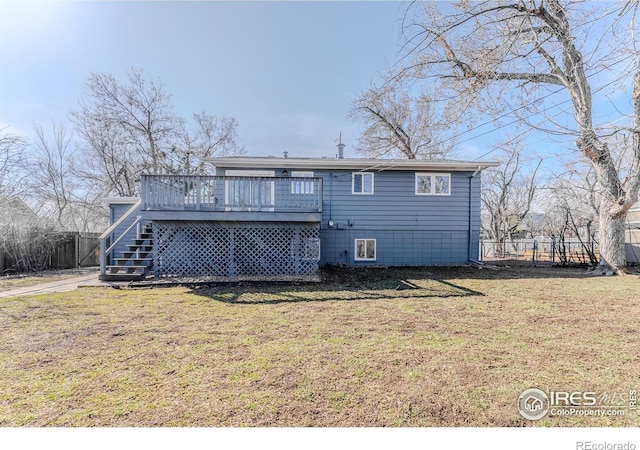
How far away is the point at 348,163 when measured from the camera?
10102 mm

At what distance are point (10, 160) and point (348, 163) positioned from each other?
11.7 m

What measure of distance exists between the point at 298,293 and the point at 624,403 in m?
4.95

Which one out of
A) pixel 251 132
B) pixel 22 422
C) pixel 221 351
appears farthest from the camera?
pixel 251 132

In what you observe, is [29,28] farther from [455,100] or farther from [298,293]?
[455,100]

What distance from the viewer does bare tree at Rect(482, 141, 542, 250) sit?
20.7 meters

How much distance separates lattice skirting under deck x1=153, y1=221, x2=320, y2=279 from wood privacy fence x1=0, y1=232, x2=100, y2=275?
6895 mm

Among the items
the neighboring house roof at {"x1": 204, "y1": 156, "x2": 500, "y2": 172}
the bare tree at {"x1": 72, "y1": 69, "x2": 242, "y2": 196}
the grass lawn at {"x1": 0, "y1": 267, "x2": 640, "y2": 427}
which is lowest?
the grass lawn at {"x1": 0, "y1": 267, "x2": 640, "y2": 427}

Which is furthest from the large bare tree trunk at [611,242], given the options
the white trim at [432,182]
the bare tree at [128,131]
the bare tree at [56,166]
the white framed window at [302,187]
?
the bare tree at [56,166]

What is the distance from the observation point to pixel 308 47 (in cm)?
870

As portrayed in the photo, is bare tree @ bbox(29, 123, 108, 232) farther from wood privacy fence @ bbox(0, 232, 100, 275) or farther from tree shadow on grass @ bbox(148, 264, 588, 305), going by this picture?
tree shadow on grass @ bbox(148, 264, 588, 305)

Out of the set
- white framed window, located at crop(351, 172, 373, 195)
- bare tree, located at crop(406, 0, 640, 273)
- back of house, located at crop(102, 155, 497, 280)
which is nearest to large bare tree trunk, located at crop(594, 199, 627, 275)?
back of house, located at crop(102, 155, 497, 280)

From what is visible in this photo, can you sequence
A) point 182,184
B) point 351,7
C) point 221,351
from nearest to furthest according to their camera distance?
point 221,351, point 351,7, point 182,184

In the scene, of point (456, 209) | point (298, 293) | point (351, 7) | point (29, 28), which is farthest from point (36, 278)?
point (456, 209)

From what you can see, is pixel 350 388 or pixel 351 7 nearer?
pixel 350 388
